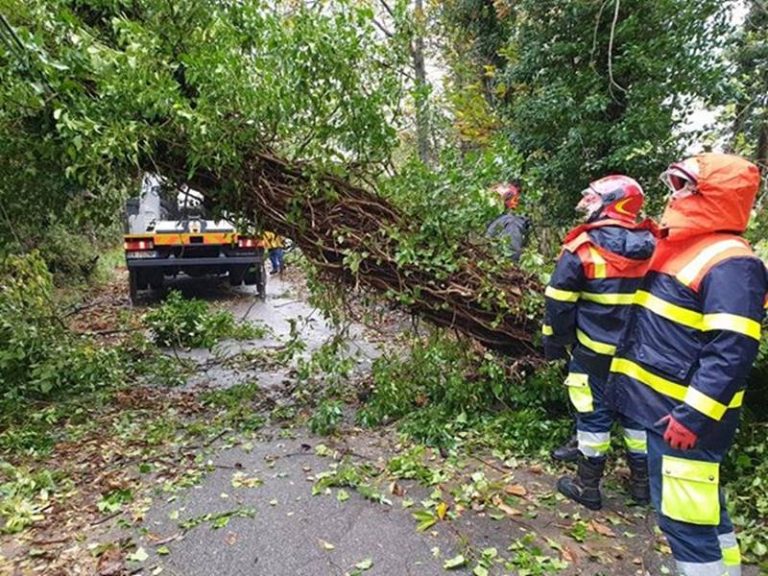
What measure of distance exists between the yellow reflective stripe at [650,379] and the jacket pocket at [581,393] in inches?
26.3

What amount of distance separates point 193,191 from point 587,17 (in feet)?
19.2

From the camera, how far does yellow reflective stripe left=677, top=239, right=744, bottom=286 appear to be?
2.09 m

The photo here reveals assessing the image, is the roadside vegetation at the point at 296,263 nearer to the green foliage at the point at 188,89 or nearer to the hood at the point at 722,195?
the green foliage at the point at 188,89

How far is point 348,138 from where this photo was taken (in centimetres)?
432

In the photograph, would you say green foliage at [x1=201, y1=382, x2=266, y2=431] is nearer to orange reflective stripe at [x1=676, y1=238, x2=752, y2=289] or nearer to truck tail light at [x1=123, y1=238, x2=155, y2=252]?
orange reflective stripe at [x1=676, y1=238, x2=752, y2=289]

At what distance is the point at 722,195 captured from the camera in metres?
2.12

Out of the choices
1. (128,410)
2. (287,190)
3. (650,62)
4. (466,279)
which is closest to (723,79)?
(650,62)

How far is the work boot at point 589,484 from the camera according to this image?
3098 millimetres

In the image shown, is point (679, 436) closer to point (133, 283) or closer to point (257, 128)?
point (257, 128)

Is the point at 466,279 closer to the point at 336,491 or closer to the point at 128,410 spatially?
the point at 336,491

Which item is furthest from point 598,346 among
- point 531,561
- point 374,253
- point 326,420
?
point 326,420

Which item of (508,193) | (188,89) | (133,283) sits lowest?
(133,283)

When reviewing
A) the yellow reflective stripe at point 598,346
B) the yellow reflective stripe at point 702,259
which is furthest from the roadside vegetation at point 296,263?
the yellow reflective stripe at point 702,259

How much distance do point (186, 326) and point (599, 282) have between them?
5540 millimetres
